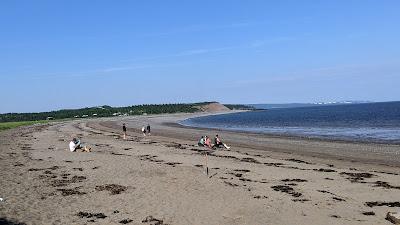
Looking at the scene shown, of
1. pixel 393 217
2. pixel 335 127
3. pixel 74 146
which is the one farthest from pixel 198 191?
pixel 335 127

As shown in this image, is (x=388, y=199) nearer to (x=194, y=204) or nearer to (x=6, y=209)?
(x=194, y=204)

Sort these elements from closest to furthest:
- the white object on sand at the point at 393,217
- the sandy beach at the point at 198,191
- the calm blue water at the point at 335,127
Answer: the white object on sand at the point at 393,217 → the sandy beach at the point at 198,191 → the calm blue water at the point at 335,127

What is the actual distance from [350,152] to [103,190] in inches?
756

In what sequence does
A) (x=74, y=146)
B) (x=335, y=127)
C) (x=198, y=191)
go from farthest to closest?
(x=335, y=127)
(x=74, y=146)
(x=198, y=191)

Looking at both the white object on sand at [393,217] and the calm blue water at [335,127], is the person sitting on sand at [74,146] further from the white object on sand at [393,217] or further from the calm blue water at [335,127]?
the calm blue water at [335,127]

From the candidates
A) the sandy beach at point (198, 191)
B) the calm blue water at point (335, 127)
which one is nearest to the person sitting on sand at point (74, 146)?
the sandy beach at point (198, 191)

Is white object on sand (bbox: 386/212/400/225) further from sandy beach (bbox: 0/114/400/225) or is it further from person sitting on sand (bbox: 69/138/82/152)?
person sitting on sand (bbox: 69/138/82/152)

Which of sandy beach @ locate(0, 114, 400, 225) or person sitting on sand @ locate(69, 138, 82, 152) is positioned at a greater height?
person sitting on sand @ locate(69, 138, 82, 152)

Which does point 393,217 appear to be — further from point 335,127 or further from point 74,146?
point 335,127

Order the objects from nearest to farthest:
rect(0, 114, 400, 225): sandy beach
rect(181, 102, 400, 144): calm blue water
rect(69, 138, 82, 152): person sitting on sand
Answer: rect(0, 114, 400, 225): sandy beach
rect(69, 138, 82, 152): person sitting on sand
rect(181, 102, 400, 144): calm blue water

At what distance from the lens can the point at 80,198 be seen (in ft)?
47.5

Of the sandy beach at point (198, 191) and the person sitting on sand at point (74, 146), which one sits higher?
the person sitting on sand at point (74, 146)

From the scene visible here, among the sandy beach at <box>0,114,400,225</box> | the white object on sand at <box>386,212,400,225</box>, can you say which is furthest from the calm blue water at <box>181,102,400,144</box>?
the white object on sand at <box>386,212,400,225</box>

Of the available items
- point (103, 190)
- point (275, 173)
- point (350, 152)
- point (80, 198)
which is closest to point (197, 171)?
point (275, 173)
